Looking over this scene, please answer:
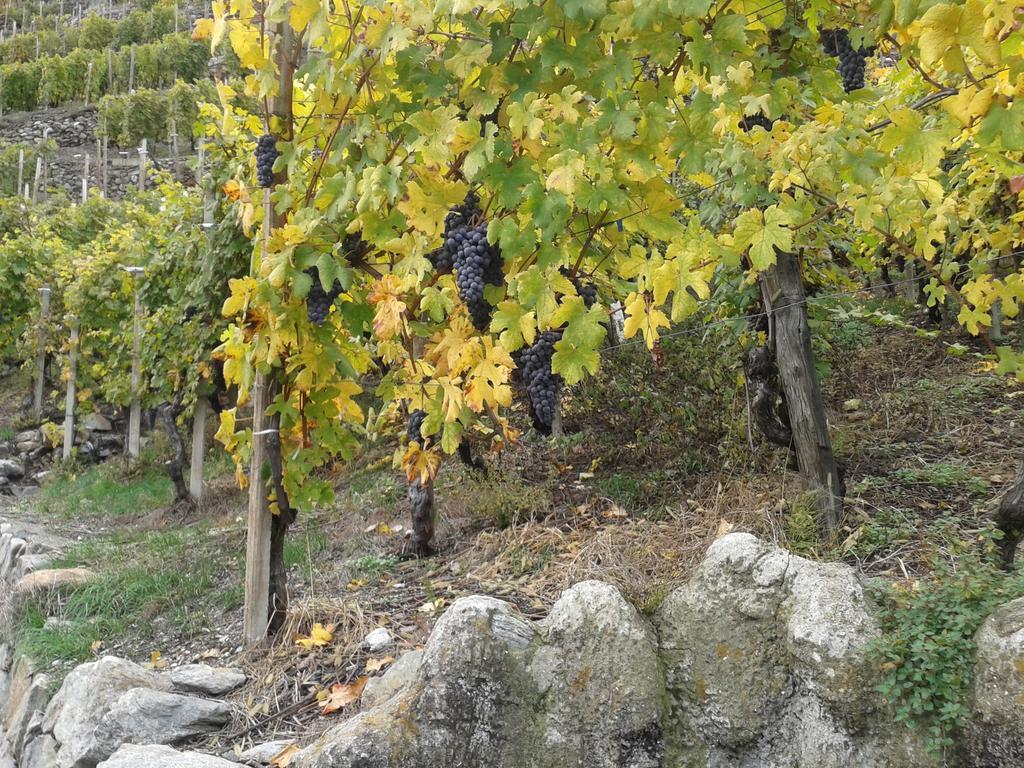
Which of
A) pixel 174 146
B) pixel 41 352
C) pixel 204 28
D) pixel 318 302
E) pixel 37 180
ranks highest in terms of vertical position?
pixel 174 146

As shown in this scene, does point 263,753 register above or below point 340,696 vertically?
below

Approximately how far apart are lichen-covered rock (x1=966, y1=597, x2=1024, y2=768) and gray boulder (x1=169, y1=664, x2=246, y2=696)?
8.38 feet

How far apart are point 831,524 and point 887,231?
1211 mm

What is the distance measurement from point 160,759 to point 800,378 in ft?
9.53

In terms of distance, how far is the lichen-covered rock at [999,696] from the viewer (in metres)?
1.73

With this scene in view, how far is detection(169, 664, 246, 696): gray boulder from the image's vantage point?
3.09 meters

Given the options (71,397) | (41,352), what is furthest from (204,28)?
(41,352)

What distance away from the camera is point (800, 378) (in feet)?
11.8

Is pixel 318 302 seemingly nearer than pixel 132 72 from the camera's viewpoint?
Yes

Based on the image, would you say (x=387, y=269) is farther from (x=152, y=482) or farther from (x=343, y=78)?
(x=152, y=482)

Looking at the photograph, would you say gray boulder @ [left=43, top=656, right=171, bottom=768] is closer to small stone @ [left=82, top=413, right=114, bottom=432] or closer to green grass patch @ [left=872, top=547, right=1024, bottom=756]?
green grass patch @ [left=872, top=547, right=1024, bottom=756]

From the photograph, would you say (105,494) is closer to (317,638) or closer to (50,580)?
(50,580)

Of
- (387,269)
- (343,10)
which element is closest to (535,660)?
(387,269)

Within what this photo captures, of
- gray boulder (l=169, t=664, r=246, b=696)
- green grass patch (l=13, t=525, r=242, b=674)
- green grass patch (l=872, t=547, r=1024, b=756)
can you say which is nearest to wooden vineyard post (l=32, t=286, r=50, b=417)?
green grass patch (l=13, t=525, r=242, b=674)
